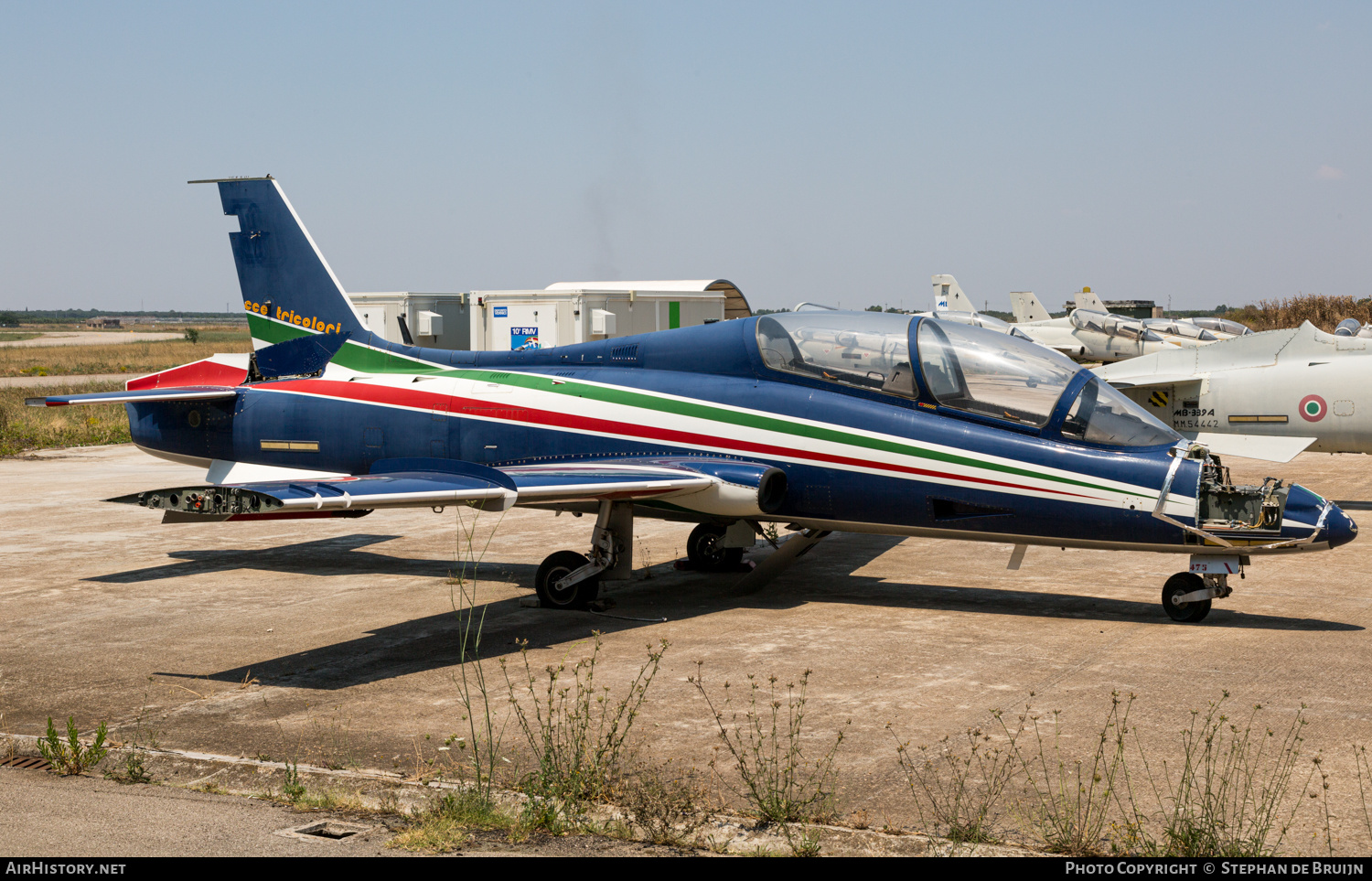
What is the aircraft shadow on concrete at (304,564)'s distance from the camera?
12.1m

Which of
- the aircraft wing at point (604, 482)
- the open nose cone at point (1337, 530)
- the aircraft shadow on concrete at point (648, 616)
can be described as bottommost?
the aircraft shadow on concrete at point (648, 616)

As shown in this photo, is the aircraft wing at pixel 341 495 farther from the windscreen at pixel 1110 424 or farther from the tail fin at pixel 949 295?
the tail fin at pixel 949 295

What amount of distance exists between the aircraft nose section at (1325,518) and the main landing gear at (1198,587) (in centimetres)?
55

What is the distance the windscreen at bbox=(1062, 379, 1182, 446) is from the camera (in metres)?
9.15

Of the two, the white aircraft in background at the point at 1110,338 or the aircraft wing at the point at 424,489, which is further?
the white aircraft in background at the point at 1110,338

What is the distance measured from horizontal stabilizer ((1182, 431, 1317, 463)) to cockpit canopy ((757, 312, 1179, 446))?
5463 millimetres

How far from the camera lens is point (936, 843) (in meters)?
4.99

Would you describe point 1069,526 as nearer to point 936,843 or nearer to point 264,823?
point 936,843

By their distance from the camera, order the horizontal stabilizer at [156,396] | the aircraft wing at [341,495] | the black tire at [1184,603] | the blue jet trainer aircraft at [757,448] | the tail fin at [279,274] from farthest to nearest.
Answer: the tail fin at [279,274] < the horizontal stabilizer at [156,396] < the black tire at [1184,603] < the blue jet trainer aircraft at [757,448] < the aircraft wing at [341,495]

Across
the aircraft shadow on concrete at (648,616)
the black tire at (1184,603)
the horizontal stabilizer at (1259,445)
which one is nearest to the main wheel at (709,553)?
the aircraft shadow on concrete at (648,616)

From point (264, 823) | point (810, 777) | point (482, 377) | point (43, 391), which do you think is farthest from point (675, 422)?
point (43, 391)

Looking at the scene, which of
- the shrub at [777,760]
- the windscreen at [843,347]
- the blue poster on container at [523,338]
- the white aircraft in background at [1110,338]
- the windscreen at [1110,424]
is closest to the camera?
the shrub at [777,760]

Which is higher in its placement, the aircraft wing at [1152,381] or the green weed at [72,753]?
the aircraft wing at [1152,381]

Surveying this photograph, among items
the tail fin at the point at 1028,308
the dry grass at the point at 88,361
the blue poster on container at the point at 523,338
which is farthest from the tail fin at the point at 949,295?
the dry grass at the point at 88,361
